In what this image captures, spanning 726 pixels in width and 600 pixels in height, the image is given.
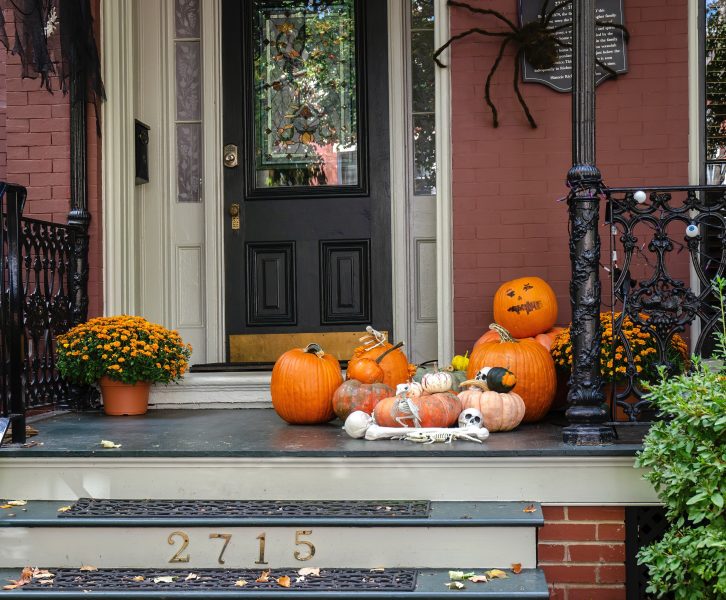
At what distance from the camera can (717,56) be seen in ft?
16.3

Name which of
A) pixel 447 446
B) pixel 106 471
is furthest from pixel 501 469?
pixel 106 471

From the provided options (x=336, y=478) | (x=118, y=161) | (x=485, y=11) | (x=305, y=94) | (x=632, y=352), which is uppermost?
(x=485, y=11)

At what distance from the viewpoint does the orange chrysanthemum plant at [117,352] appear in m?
4.74

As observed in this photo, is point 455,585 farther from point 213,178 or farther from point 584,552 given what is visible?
point 213,178

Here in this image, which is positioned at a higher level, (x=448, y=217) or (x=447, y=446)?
(x=448, y=217)

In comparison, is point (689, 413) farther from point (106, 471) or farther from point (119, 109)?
point (119, 109)

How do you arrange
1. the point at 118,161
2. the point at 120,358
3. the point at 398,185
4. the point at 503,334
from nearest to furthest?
the point at 503,334, the point at 120,358, the point at 118,161, the point at 398,185

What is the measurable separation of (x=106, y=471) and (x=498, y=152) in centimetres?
268

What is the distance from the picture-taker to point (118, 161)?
5.31m

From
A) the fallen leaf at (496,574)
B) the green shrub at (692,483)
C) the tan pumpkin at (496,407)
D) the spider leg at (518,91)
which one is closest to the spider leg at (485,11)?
the spider leg at (518,91)

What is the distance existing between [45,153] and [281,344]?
175cm

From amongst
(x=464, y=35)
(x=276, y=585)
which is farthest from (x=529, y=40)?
(x=276, y=585)

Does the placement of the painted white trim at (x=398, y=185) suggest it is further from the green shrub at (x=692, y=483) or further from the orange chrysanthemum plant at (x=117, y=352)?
the green shrub at (x=692, y=483)

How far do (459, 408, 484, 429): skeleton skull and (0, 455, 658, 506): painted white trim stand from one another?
1.16ft
